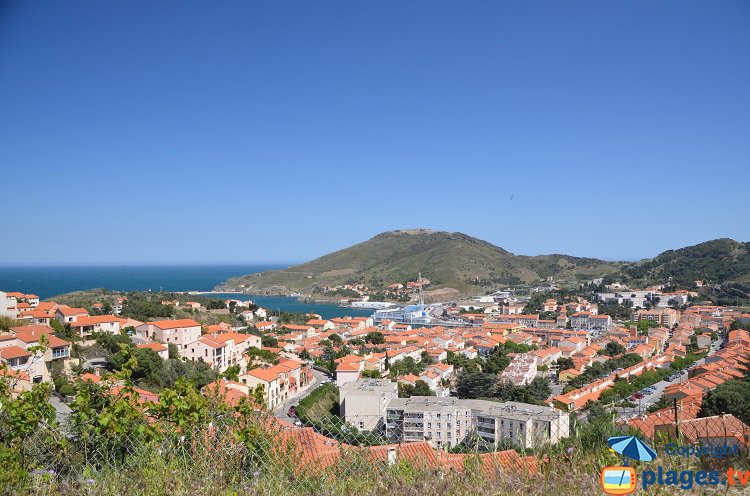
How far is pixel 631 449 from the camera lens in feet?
6.79

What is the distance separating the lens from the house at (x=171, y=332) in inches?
638

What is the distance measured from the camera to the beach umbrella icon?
2.00 metres

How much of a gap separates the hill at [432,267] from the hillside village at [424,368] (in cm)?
3219

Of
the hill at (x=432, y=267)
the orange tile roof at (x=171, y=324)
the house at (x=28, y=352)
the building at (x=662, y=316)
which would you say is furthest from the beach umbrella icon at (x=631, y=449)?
the hill at (x=432, y=267)

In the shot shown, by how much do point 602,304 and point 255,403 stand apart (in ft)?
161

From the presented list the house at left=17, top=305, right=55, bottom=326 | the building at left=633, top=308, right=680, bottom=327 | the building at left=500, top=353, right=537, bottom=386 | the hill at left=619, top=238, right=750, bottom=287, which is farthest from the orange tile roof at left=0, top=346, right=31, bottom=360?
the hill at left=619, top=238, right=750, bottom=287

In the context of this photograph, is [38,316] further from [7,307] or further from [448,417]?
[448,417]

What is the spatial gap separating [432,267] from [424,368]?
4896 cm

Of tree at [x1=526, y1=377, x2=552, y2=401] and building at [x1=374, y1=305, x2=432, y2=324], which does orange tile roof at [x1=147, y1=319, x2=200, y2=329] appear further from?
building at [x1=374, y1=305, x2=432, y2=324]

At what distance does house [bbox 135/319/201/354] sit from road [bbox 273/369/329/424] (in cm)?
443

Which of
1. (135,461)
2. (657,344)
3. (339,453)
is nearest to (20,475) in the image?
(135,461)

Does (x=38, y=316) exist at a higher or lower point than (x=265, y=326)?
higher

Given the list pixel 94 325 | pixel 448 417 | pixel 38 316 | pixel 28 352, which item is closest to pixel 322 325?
pixel 94 325

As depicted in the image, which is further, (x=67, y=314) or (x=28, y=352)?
(x=67, y=314)
